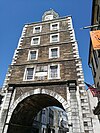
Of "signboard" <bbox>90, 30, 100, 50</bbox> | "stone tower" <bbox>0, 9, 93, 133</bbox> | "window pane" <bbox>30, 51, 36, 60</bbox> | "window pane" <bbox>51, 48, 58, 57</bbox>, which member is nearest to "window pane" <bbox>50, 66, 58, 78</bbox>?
"stone tower" <bbox>0, 9, 93, 133</bbox>

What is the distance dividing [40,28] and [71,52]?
6.62m

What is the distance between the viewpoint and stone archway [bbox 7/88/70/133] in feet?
30.9

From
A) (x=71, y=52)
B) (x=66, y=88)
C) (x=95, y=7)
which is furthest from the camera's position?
(x=71, y=52)

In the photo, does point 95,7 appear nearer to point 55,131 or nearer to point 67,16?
point 67,16

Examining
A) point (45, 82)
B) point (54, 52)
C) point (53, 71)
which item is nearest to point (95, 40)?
point (45, 82)

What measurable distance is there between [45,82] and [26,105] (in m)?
2.77

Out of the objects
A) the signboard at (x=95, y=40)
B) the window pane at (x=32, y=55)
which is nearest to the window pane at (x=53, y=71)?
the window pane at (x=32, y=55)

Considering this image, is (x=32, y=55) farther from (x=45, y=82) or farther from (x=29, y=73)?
→ (x=45, y=82)

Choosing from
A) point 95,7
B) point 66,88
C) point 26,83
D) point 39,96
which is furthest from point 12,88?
point 95,7

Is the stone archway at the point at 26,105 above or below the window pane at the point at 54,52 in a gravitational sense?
below

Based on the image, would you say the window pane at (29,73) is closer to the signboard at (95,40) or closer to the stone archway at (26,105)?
the stone archway at (26,105)

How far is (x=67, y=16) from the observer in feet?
54.5

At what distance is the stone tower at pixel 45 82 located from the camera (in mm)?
8898

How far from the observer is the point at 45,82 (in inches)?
408
